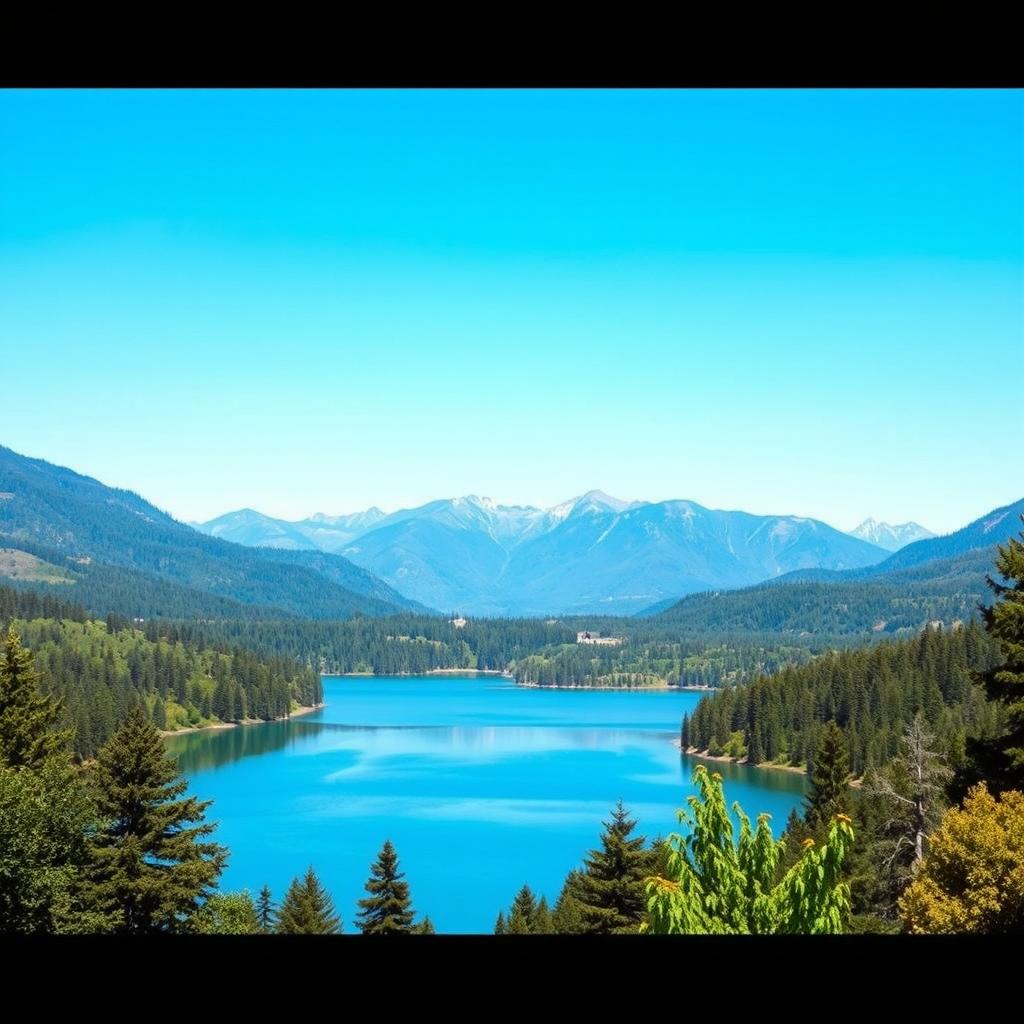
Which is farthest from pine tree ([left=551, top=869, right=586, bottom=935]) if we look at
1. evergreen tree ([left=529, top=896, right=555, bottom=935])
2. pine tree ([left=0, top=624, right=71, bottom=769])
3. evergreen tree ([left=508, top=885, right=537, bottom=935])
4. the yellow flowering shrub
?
the yellow flowering shrub

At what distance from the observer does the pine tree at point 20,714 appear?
15.7m

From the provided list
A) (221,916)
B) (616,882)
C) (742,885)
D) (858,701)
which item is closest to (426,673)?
(858,701)

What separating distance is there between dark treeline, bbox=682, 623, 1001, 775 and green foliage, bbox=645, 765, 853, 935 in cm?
4788

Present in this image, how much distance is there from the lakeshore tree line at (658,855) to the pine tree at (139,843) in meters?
0.03

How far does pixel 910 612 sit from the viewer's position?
593 ft

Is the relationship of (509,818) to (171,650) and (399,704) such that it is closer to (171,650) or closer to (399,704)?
(171,650)

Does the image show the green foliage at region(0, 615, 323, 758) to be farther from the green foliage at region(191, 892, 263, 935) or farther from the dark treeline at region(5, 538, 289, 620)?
the dark treeline at region(5, 538, 289, 620)

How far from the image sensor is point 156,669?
87.8m

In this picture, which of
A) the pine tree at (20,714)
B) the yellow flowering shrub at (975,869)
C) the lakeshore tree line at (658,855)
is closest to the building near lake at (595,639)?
the lakeshore tree line at (658,855)

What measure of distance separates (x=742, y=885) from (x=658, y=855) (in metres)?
11.3

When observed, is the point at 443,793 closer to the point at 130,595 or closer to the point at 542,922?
the point at 542,922

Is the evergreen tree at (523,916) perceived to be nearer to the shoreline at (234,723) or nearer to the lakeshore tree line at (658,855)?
the lakeshore tree line at (658,855)

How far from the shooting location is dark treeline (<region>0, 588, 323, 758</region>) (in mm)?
77250

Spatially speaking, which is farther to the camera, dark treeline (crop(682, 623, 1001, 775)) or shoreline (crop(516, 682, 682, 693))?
shoreline (crop(516, 682, 682, 693))
